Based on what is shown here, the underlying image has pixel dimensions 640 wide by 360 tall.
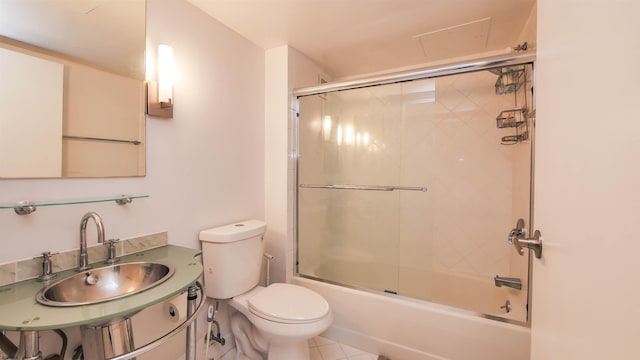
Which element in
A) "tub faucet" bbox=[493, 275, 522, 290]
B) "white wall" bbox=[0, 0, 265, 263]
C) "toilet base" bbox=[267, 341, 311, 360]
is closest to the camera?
"white wall" bbox=[0, 0, 265, 263]

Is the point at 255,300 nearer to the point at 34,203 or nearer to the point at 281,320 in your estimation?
the point at 281,320

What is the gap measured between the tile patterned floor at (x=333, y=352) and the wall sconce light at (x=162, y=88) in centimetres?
168

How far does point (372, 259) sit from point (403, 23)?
5.73 ft

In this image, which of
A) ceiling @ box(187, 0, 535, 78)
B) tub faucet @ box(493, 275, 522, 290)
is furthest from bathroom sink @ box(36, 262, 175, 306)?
tub faucet @ box(493, 275, 522, 290)

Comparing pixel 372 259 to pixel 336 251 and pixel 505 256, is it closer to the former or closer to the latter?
pixel 336 251

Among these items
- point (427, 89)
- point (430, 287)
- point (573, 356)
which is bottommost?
point (430, 287)

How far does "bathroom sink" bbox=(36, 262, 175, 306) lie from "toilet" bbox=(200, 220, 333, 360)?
1.35 feet

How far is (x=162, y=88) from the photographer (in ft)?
4.22

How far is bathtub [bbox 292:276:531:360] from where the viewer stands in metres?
1.37

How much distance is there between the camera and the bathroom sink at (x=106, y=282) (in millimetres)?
887

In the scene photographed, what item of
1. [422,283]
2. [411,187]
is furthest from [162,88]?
[422,283]

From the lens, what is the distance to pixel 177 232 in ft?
4.66

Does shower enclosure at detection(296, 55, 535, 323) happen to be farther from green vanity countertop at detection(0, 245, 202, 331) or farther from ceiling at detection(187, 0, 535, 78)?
green vanity countertop at detection(0, 245, 202, 331)

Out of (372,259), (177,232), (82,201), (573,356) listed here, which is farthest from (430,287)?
(82,201)
